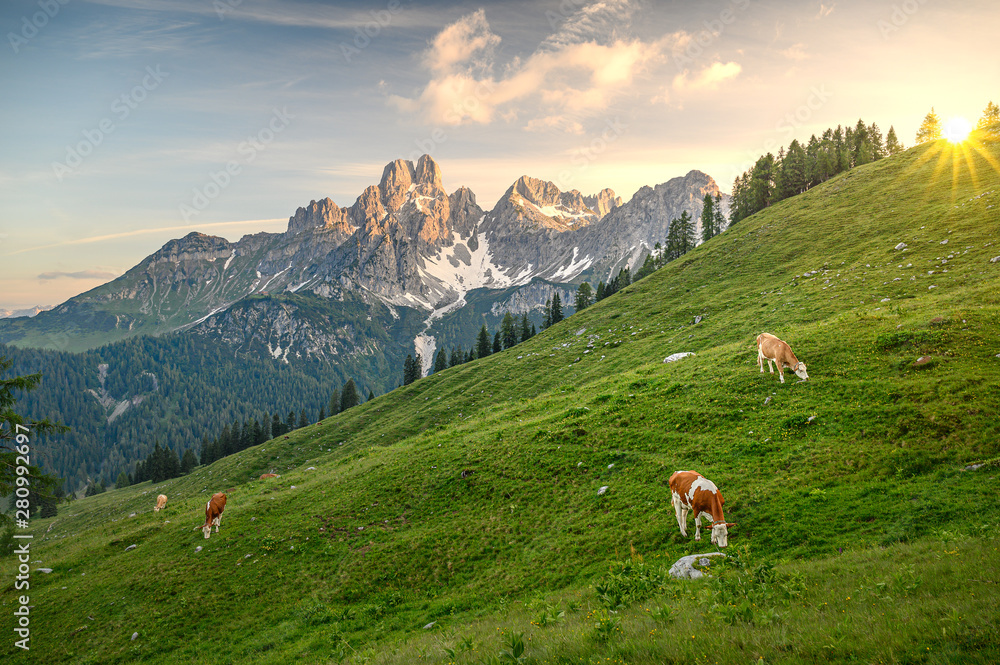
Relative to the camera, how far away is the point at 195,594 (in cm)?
1864

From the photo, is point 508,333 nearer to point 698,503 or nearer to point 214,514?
point 214,514

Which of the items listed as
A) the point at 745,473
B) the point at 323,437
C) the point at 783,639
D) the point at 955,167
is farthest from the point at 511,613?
the point at 955,167

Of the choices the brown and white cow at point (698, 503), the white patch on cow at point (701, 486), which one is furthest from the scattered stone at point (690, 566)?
the white patch on cow at point (701, 486)

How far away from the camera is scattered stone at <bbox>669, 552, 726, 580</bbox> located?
457 inches

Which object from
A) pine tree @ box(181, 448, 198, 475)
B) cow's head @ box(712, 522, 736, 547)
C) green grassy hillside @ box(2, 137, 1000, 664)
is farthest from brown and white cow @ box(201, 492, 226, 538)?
pine tree @ box(181, 448, 198, 475)

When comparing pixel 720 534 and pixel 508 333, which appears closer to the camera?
pixel 720 534

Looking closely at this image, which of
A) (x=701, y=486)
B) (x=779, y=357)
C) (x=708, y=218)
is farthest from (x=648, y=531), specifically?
(x=708, y=218)

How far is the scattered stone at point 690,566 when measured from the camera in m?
11.6

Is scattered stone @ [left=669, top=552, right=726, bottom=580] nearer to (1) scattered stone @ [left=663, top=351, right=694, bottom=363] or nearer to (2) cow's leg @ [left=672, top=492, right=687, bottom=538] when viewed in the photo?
(2) cow's leg @ [left=672, top=492, right=687, bottom=538]

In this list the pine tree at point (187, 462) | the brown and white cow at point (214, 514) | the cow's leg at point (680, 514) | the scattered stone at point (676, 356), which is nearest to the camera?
the cow's leg at point (680, 514)

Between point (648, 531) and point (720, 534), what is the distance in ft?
9.08

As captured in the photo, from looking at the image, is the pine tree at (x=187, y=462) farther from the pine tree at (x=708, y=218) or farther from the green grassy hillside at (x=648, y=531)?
the pine tree at (x=708, y=218)

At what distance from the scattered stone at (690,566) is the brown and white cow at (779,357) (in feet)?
46.3

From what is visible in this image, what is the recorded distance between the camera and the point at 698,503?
14.3m
